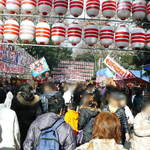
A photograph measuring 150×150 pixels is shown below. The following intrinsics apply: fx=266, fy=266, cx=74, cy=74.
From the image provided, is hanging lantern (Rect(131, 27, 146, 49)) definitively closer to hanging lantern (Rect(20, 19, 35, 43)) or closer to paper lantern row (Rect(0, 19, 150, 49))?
paper lantern row (Rect(0, 19, 150, 49))

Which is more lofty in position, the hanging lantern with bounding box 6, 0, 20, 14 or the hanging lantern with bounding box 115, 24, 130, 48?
the hanging lantern with bounding box 6, 0, 20, 14

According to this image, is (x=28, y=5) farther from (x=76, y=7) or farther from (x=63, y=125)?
(x=63, y=125)

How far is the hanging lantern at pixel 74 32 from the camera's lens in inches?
254

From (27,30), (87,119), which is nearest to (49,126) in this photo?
(87,119)

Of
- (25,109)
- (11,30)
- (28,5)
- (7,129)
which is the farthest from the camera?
(11,30)

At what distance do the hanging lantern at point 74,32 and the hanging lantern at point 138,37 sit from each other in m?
1.30

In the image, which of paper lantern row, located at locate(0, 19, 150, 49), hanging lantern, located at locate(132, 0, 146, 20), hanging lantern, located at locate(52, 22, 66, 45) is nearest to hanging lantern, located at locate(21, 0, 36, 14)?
paper lantern row, located at locate(0, 19, 150, 49)

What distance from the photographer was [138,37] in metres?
6.38

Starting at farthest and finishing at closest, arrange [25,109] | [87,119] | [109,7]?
[109,7] < [25,109] < [87,119]

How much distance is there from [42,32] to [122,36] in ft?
6.32

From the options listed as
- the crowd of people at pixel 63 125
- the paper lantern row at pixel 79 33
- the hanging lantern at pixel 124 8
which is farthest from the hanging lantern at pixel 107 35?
the crowd of people at pixel 63 125

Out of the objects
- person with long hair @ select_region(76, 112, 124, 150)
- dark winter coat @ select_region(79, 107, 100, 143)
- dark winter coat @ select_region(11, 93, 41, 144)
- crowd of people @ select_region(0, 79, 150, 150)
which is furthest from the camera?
dark winter coat @ select_region(11, 93, 41, 144)

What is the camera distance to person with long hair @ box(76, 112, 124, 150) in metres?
2.51

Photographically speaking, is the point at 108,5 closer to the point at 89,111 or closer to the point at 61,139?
the point at 89,111
